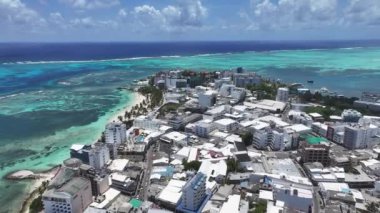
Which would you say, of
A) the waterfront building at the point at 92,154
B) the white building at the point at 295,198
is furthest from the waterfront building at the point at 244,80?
the white building at the point at 295,198

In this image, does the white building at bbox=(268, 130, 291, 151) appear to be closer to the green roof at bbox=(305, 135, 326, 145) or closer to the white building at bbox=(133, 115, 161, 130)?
the green roof at bbox=(305, 135, 326, 145)

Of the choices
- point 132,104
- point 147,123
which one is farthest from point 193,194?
point 132,104

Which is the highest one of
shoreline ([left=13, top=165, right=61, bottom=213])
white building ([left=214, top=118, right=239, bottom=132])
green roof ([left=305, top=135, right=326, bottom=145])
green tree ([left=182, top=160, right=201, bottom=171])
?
white building ([left=214, top=118, right=239, bottom=132])

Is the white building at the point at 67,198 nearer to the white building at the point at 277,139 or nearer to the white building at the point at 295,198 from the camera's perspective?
the white building at the point at 295,198

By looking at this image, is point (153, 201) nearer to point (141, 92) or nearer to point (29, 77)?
point (141, 92)

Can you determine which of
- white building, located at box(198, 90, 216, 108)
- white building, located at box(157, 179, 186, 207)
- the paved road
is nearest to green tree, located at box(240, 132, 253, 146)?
the paved road
